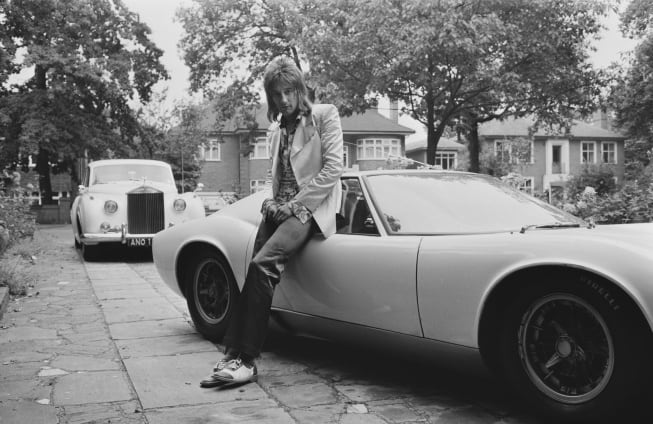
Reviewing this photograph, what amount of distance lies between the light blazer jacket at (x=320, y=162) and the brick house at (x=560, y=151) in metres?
52.3

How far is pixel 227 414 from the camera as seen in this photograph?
10.3 feet

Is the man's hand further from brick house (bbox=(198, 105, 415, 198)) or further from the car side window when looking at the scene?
brick house (bbox=(198, 105, 415, 198))

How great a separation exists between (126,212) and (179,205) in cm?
92

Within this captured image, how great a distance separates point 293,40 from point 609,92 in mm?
13284

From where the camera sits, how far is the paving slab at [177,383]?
3400 mm

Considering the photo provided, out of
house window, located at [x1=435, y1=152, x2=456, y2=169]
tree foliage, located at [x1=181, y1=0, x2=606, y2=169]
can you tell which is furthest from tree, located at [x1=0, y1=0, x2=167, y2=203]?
house window, located at [x1=435, y1=152, x2=456, y2=169]

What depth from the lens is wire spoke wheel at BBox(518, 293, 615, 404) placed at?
268 centimetres

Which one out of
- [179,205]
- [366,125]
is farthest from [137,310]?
[366,125]

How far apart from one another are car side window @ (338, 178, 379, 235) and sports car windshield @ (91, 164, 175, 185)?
9241 mm

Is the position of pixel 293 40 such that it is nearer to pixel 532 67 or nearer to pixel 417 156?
pixel 532 67

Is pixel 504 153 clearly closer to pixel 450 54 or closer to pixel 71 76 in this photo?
Result: pixel 450 54

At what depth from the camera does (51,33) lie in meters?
29.9

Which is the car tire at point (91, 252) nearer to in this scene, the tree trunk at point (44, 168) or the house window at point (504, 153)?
the tree trunk at point (44, 168)

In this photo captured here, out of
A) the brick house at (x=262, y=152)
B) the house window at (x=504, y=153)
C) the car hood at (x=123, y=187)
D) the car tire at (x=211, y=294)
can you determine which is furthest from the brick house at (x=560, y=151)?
the car tire at (x=211, y=294)
